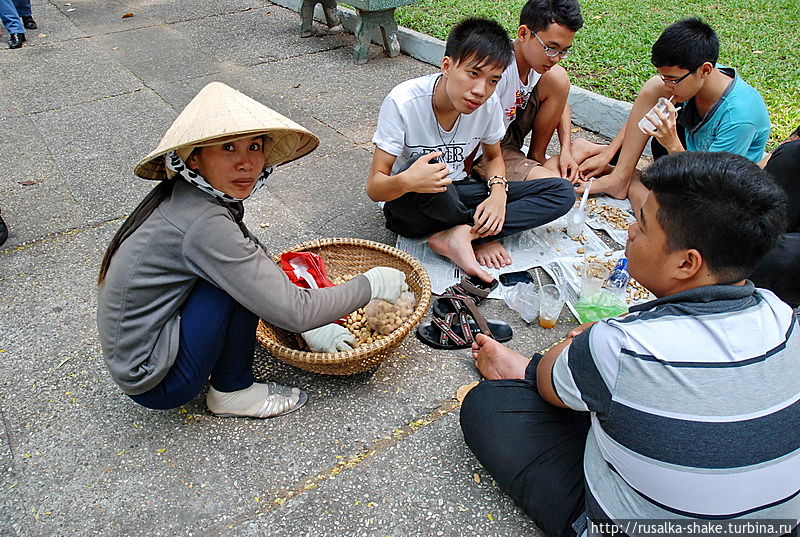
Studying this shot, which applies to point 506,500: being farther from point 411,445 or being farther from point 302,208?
point 302,208

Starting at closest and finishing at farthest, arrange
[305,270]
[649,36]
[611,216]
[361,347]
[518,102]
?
[361,347] → [305,270] → [611,216] → [518,102] → [649,36]

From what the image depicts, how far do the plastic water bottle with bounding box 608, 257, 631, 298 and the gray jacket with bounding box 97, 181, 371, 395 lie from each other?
1.50m

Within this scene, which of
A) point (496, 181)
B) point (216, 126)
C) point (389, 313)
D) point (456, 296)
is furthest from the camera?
point (496, 181)

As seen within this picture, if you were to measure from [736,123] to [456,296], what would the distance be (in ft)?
5.27

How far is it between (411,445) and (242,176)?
105cm

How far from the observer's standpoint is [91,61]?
5.40 m

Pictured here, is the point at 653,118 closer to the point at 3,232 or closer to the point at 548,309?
the point at 548,309

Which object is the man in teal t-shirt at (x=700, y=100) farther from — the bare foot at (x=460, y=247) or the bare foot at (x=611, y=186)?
the bare foot at (x=460, y=247)

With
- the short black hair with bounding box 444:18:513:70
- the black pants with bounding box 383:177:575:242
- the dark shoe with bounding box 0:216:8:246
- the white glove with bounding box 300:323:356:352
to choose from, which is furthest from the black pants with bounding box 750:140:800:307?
the dark shoe with bounding box 0:216:8:246

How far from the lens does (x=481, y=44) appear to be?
2490 millimetres

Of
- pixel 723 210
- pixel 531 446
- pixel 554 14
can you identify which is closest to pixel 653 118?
pixel 554 14

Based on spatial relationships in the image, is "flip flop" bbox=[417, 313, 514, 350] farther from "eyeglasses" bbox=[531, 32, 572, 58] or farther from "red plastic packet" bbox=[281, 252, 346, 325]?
"eyeglasses" bbox=[531, 32, 572, 58]

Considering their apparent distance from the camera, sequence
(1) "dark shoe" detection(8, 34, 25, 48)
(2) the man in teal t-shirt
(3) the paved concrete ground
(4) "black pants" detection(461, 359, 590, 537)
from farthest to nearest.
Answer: (1) "dark shoe" detection(8, 34, 25, 48), (2) the man in teal t-shirt, (3) the paved concrete ground, (4) "black pants" detection(461, 359, 590, 537)

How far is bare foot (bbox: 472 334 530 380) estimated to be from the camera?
7.21 ft
